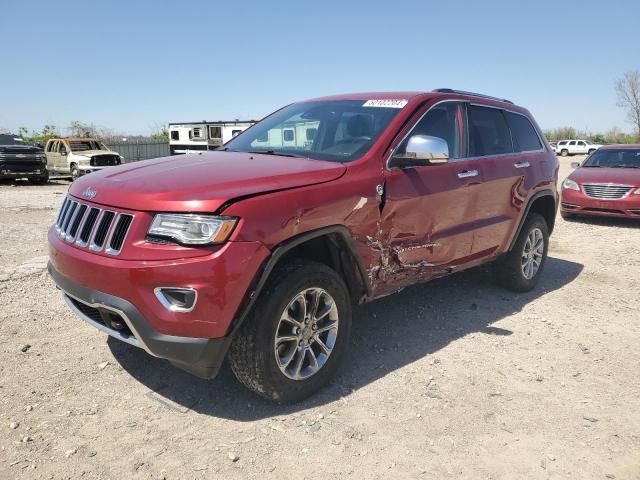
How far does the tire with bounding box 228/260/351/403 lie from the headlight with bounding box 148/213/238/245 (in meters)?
0.45

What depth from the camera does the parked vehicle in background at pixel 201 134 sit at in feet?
70.1

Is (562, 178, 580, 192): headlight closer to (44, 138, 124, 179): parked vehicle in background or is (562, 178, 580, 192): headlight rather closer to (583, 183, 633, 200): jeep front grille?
(583, 183, 633, 200): jeep front grille

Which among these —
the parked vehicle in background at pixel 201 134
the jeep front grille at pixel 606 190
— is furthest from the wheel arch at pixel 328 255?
the parked vehicle in background at pixel 201 134

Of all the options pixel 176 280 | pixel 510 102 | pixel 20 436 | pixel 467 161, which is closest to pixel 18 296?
pixel 20 436

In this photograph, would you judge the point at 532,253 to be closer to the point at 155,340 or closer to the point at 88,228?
the point at 155,340

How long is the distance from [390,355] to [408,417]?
2.77ft

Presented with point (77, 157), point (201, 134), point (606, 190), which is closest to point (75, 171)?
point (77, 157)

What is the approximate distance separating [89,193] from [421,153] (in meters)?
2.10

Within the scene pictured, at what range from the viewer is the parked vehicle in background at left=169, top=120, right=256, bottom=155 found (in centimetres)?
2138

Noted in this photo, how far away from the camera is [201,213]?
2662mm

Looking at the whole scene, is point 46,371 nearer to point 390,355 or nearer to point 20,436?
point 20,436

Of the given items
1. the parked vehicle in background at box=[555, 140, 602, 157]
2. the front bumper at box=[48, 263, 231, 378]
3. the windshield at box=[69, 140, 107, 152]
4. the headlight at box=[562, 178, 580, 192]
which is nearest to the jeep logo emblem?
the front bumper at box=[48, 263, 231, 378]

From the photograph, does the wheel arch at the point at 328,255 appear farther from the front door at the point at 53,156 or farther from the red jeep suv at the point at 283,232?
the front door at the point at 53,156

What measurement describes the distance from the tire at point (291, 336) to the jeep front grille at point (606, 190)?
333 inches
